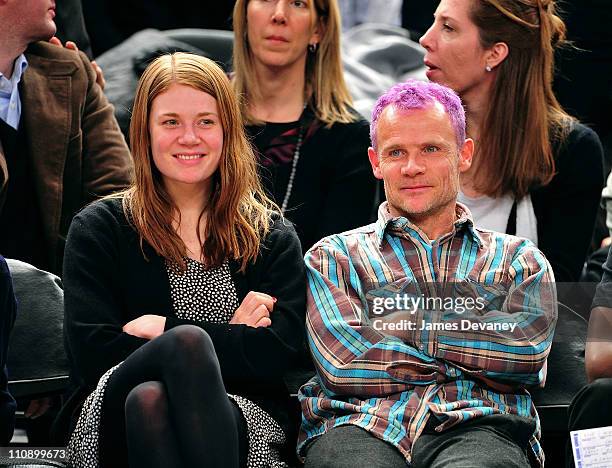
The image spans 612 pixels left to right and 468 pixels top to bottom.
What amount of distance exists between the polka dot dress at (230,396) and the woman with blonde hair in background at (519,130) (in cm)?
96

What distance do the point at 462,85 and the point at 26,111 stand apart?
1.28m

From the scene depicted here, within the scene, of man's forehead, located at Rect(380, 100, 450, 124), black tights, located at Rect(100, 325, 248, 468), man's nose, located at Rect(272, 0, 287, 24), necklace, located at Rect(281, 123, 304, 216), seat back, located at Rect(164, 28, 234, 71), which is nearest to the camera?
black tights, located at Rect(100, 325, 248, 468)

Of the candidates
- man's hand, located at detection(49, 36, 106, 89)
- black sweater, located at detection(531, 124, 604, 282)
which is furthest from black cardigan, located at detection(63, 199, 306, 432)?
man's hand, located at detection(49, 36, 106, 89)

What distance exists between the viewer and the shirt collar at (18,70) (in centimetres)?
366

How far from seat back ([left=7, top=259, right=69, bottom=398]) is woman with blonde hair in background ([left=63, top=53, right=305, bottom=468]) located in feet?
0.69

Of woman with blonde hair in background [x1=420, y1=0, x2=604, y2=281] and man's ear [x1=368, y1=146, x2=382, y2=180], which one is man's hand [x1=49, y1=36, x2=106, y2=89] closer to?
woman with blonde hair in background [x1=420, y1=0, x2=604, y2=281]

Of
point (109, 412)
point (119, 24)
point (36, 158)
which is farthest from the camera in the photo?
point (119, 24)

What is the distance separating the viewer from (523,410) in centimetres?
279

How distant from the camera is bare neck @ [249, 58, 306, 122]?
3824 mm

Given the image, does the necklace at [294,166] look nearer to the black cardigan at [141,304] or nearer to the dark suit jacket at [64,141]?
the dark suit jacket at [64,141]

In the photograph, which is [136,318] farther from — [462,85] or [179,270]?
[462,85]

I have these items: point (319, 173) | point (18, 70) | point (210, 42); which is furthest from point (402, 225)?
point (210, 42)

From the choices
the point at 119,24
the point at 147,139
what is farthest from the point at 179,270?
the point at 119,24

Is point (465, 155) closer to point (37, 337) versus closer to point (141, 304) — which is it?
point (141, 304)
